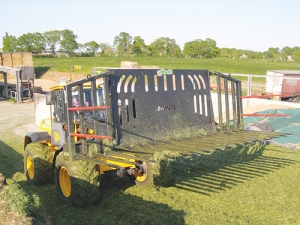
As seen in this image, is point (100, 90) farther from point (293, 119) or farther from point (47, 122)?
point (293, 119)

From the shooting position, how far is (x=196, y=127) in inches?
300

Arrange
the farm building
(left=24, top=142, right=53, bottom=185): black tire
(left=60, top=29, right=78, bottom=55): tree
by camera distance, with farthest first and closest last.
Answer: (left=60, top=29, right=78, bottom=55): tree < the farm building < (left=24, top=142, right=53, bottom=185): black tire

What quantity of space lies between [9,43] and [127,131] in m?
96.8

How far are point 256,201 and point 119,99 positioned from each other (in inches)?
115

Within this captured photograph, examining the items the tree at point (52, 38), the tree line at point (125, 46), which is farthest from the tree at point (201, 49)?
the tree at point (52, 38)

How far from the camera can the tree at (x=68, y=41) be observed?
111 metres

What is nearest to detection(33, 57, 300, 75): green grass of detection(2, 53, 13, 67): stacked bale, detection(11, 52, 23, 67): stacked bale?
detection(11, 52, 23, 67): stacked bale

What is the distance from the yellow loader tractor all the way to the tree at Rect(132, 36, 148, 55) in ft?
312

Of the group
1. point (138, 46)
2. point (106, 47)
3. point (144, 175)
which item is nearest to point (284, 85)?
point (144, 175)

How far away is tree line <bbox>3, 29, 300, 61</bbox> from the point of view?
327 feet

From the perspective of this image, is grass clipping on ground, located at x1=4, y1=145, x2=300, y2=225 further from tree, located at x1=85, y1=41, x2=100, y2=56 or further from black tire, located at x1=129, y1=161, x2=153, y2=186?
tree, located at x1=85, y1=41, x2=100, y2=56

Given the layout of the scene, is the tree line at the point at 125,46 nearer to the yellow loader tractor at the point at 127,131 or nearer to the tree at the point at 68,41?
the tree at the point at 68,41

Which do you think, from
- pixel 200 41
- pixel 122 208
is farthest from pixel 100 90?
pixel 200 41

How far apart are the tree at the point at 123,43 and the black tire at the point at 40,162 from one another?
3929 inches
